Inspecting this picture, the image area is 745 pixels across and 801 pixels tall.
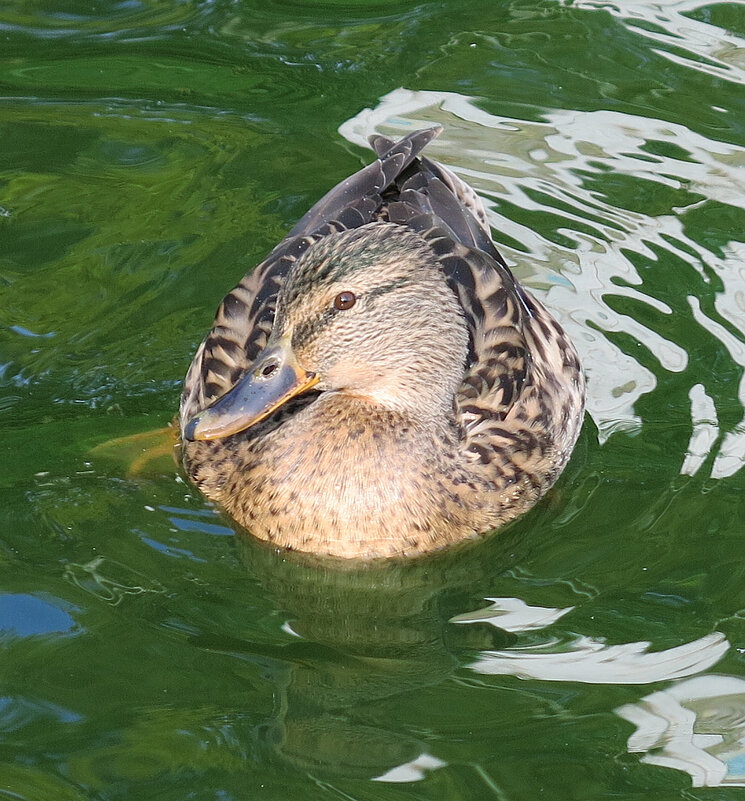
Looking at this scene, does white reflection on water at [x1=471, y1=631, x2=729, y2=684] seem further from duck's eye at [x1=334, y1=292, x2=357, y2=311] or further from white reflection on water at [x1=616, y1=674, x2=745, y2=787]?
duck's eye at [x1=334, y1=292, x2=357, y2=311]

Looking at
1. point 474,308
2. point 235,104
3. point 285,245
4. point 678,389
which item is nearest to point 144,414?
point 285,245

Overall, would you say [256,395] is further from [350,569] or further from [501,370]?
[501,370]

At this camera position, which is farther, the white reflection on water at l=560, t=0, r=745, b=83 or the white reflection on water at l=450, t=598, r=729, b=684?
the white reflection on water at l=560, t=0, r=745, b=83

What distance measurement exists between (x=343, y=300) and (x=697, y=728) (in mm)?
2044

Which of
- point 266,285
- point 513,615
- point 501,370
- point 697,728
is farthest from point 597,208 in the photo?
point 697,728

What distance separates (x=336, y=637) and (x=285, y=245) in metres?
2.04

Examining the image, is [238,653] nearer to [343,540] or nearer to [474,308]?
[343,540]

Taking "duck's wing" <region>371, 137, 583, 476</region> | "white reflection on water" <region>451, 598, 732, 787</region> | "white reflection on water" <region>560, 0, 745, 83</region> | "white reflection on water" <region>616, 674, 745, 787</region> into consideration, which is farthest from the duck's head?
"white reflection on water" <region>560, 0, 745, 83</region>

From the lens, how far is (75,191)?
8484mm

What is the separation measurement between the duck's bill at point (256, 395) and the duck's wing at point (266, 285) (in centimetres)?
50

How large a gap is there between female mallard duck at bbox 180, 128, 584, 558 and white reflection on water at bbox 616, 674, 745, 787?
1298 mm

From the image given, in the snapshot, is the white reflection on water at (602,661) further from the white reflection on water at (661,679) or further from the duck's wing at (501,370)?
the duck's wing at (501,370)

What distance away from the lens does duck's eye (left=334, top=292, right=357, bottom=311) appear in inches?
227

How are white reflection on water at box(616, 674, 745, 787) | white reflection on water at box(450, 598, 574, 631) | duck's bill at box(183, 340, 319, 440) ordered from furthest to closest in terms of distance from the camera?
1. duck's bill at box(183, 340, 319, 440)
2. white reflection on water at box(450, 598, 574, 631)
3. white reflection on water at box(616, 674, 745, 787)
